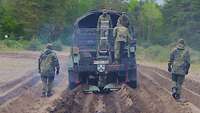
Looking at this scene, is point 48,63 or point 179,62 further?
point 48,63

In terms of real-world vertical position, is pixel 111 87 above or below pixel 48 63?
below

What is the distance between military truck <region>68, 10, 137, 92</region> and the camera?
20422mm

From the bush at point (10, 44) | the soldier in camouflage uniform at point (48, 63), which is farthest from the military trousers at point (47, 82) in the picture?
the bush at point (10, 44)

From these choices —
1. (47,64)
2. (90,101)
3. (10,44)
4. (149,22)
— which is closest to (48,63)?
(47,64)

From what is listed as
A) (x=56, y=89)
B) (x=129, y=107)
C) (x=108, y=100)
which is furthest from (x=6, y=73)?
(x=129, y=107)

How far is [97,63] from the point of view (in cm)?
2036

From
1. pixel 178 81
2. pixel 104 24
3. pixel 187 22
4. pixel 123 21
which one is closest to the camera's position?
pixel 178 81

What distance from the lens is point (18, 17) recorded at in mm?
66000

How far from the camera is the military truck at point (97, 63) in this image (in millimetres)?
20422

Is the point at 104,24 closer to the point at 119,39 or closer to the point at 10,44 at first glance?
the point at 119,39

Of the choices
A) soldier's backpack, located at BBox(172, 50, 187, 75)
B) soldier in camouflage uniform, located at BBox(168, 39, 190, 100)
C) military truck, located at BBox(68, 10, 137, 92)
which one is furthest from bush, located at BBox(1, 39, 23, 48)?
soldier's backpack, located at BBox(172, 50, 187, 75)

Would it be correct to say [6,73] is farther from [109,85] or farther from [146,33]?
[146,33]

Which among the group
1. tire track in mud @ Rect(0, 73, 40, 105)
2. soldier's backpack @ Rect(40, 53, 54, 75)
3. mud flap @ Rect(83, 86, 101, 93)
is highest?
soldier's backpack @ Rect(40, 53, 54, 75)

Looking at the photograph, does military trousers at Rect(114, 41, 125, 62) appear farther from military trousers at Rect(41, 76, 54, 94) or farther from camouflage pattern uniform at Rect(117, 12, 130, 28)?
military trousers at Rect(41, 76, 54, 94)
